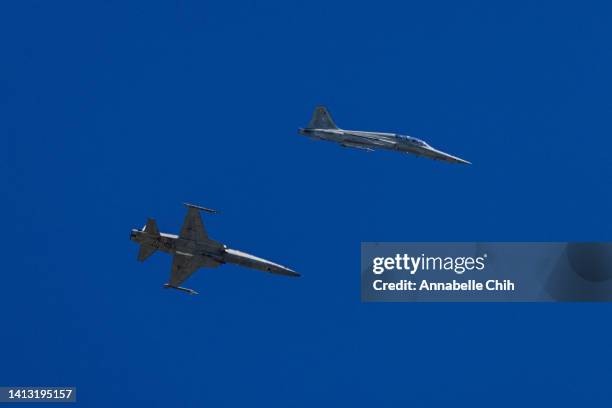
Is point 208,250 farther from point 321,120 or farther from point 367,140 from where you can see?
point 367,140

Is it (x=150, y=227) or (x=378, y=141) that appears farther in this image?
(x=378, y=141)

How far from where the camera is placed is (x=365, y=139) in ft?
354

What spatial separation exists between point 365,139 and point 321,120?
186 inches

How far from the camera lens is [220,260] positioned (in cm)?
10594

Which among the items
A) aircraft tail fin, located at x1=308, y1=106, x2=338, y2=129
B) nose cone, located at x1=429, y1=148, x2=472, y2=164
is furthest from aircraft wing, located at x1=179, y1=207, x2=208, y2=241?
nose cone, located at x1=429, y1=148, x2=472, y2=164

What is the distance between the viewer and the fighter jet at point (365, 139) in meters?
108

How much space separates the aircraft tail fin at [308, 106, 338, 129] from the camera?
10919cm

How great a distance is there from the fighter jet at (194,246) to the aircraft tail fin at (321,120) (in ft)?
45.1

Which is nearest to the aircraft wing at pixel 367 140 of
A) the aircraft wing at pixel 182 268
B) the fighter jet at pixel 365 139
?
the fighter jet at pixel 365 139

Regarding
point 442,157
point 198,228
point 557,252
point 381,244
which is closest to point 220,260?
point 198,228

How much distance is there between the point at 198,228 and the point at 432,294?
72.2 ft

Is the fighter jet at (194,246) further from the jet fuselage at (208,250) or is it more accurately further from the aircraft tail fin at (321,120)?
the aircraft tail fin at (321,120)

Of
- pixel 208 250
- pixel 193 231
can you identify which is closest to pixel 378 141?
pixel 208 250

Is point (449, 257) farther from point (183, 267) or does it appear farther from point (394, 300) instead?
point (183, 267)
